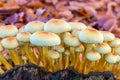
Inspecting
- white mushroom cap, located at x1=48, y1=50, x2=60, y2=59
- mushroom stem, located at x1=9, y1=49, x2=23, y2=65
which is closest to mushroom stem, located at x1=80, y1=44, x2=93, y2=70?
white mushroom cap, located at x1=48, y1=50, x2=60, y2=59

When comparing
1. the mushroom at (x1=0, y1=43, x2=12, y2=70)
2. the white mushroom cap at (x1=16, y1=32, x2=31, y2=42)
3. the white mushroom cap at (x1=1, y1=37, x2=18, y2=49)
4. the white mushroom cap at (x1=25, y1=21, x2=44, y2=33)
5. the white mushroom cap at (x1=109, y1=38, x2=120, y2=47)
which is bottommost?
the mushroom at (x1=0, y1=43, x2=12, y2=70)

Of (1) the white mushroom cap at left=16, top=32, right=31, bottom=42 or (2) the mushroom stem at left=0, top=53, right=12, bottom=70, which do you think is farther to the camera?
(2) the mushroom stem at left=0, top=53, right=12, bottom=70

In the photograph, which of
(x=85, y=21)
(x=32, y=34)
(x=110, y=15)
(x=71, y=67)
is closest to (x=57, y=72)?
(x=71, y=67)

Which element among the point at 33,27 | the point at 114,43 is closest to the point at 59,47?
the point at 33,27

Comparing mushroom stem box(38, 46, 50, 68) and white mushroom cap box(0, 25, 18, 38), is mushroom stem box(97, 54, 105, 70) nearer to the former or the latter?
mushroom stem box(38, 46, 50, 68)

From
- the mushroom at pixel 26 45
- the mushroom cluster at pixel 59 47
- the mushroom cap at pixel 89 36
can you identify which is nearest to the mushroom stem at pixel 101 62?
the mushroom cluster at pixel 59 47

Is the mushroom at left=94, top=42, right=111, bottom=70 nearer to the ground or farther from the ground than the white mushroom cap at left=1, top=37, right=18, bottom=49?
nearer to the ground

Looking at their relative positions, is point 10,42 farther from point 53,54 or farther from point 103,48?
point 103,48

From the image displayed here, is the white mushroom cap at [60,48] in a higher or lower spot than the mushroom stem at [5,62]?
higher

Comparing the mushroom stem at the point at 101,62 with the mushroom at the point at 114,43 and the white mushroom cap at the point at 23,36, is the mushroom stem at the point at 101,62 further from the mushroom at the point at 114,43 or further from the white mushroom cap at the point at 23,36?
the white mushroom cap at the point at 23,36
